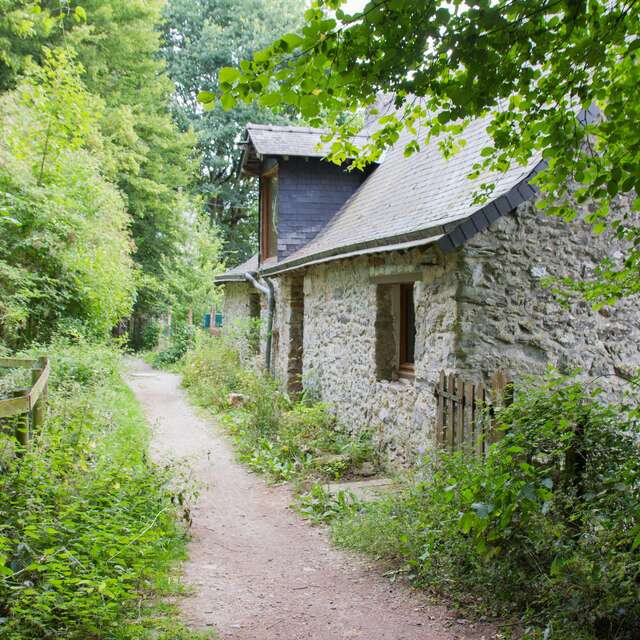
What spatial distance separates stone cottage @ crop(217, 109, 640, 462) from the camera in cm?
599

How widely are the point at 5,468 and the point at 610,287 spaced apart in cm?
423

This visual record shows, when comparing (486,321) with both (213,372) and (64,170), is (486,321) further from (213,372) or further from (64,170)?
(213,372)

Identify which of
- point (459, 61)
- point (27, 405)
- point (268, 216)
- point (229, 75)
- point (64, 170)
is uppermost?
point (64, 170)

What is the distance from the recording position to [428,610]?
3.89 metres

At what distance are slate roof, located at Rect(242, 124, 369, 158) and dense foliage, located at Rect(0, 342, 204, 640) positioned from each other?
698 centimetres

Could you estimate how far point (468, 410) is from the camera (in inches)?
203

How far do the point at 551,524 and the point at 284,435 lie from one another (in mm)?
5642

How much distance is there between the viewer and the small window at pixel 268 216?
12599mm

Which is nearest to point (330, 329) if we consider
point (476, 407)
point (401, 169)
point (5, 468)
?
point (401, 169)

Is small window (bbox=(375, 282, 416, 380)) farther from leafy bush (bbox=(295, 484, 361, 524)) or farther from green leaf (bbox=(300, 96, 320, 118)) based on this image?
green leaf (bbox=(300, 96, 320, 118))

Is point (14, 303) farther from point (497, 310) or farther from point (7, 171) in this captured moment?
point (497, 310)

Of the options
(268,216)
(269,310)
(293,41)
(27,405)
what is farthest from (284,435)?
(293,41)

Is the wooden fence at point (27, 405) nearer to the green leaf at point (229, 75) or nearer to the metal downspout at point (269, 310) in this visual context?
the green leaf at point (229, 75)

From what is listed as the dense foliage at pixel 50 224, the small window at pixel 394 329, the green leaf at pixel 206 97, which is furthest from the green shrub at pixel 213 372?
the green leaf at pixel 206 97
